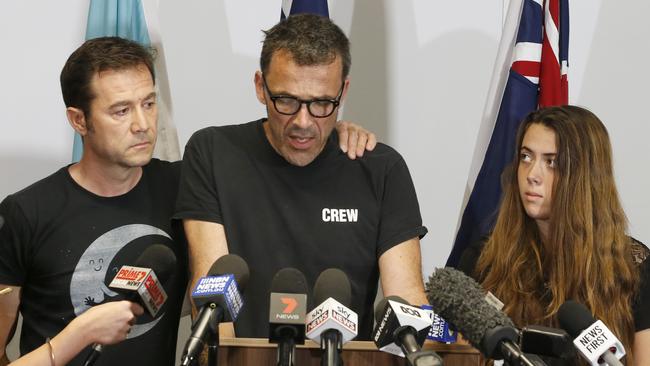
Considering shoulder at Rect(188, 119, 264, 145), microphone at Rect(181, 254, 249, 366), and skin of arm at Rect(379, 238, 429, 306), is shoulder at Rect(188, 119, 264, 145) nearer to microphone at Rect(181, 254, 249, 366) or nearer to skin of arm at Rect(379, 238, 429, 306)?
skin of arm at Rect(379, 238, 429, 306)

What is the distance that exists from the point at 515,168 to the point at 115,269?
4.60 feet

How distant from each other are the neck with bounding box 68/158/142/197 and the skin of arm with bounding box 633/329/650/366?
1.76 m

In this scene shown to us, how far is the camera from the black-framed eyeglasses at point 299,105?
2762 millimetres

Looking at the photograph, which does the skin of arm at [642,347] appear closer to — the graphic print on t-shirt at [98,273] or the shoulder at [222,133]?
the shoulder at [222,133]

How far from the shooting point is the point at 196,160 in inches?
117

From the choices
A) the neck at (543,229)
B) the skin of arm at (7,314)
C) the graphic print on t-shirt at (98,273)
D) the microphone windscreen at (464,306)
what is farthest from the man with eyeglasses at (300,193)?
the microphone windscreen at (464,306)

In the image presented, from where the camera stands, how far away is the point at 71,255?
2922 mm

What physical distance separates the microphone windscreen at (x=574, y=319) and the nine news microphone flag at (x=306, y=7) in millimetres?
2188

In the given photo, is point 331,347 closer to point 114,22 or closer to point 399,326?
point 399,326

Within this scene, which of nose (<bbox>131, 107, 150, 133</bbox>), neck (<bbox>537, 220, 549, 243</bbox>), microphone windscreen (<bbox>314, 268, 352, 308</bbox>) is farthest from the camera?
neck (<bbox>537, 220, 549, 243</bbox>)

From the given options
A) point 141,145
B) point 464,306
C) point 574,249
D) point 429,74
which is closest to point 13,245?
point 141,145

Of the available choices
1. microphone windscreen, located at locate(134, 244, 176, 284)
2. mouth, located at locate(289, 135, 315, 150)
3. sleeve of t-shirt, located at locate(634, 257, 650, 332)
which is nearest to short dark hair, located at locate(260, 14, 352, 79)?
mouth, located at locate(289, 135, 315, 150)

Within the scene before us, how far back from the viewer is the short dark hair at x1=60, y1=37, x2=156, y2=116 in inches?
120

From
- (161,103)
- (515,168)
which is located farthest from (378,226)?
(161,103)
